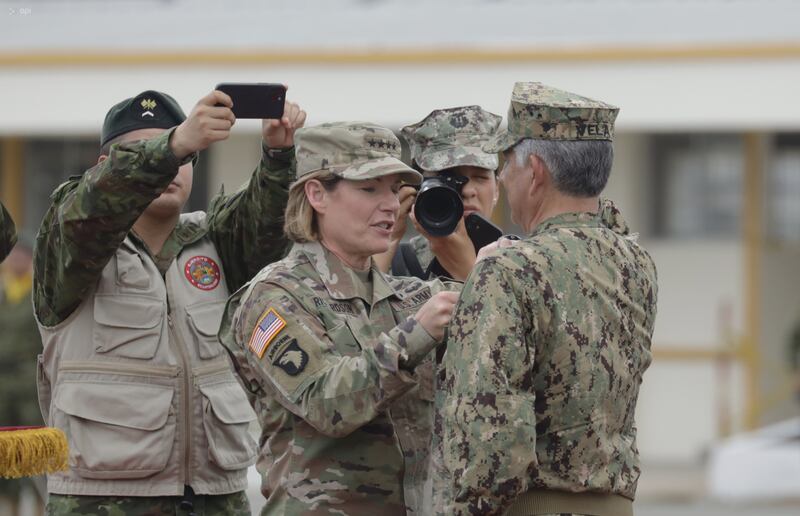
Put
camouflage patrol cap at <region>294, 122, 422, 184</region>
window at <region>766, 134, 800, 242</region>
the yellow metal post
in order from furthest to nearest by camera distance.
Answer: window at <region>766, 134, 800, 242</region> → the yellow metal post → camouflage patrol cap at <region>294, 122, 422, 184</region>

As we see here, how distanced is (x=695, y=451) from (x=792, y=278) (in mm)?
2203

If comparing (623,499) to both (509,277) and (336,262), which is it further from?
(336,262)

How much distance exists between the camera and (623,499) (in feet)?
12.1

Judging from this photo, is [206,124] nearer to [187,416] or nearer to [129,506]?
[187,416]

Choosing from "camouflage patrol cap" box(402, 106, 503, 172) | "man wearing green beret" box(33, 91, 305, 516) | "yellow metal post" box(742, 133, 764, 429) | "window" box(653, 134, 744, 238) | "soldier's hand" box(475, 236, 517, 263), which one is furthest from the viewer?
→ "window" box(653, 134, 744, 238)

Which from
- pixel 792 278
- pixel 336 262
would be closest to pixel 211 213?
pixel 336 262

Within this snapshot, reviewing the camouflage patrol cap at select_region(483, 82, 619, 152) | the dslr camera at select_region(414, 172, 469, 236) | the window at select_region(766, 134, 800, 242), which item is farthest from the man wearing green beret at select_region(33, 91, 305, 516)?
the window at select_region(766, 134, 800, 242)

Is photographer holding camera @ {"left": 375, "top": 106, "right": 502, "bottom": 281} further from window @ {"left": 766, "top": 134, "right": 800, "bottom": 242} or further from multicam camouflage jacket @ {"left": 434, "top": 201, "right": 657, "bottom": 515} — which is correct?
window @ {"left": 766, "top": 134, "right": 800, "bottom": 242}

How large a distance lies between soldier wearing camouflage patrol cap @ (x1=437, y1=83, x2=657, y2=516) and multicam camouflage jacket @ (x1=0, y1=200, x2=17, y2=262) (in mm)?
1290

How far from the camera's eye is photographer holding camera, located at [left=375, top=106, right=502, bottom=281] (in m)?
4.44

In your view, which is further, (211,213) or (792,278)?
(792,278)

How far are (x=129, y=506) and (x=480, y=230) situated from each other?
3.95 feet

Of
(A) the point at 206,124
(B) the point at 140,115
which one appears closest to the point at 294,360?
(A) the point at 206,124

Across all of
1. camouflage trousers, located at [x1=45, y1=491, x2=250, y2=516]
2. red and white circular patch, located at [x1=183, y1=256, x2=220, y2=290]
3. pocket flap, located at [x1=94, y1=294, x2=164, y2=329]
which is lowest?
camouflage trousers, located at [x1=45, y1=491, x2=250, y2=516]
